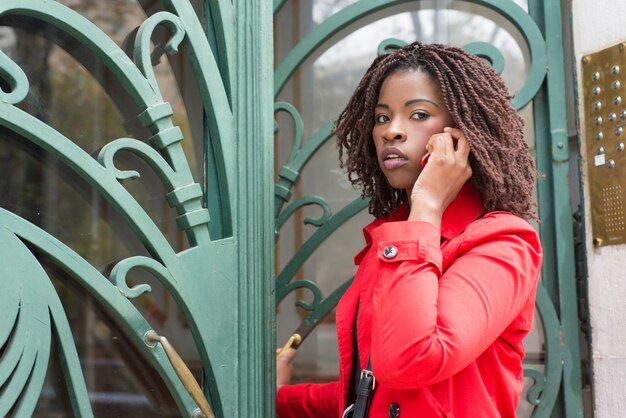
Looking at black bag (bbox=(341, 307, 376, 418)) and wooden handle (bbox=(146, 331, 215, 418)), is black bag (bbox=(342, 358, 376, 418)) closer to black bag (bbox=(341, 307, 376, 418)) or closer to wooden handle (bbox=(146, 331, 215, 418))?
black bag (bbox=(341, 307, 376, 418))

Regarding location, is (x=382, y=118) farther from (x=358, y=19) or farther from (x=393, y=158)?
(x=358, y=19)

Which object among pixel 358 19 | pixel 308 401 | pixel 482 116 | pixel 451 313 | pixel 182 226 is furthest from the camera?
pixel 358 19

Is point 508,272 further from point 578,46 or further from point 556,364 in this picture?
point 578,46

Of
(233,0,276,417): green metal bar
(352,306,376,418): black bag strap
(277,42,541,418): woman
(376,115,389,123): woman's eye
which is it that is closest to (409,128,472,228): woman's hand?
(277,42,541,418): woman

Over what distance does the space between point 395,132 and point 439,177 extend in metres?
0.15

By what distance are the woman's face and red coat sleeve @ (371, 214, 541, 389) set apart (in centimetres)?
18

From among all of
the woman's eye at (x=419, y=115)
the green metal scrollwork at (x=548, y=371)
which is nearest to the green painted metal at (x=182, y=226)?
the woman's eye at (x=419, y=115)

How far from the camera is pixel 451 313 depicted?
4.20ft

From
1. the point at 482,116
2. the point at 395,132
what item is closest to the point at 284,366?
the point at 395,132

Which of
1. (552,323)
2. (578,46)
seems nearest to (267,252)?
(552,323)

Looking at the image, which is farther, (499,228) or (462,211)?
(462,211)

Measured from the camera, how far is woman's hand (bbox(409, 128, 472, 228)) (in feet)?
4.75

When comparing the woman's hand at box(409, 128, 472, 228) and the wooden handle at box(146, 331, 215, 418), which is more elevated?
the woman's hand at box(409, 128, 472, 228)

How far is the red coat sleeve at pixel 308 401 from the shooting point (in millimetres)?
1820
